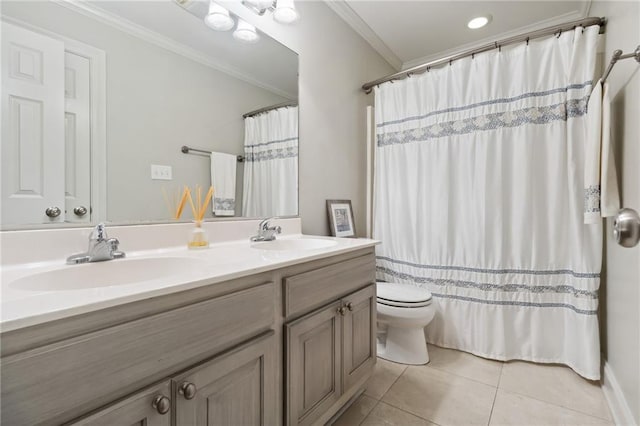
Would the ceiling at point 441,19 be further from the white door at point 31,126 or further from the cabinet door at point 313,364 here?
the cabinet door at point 313,364

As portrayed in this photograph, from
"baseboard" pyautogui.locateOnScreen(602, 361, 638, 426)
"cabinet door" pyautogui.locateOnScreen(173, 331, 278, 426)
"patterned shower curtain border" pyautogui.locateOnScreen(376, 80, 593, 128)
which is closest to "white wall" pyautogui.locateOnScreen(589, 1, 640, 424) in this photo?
"baseboard" pyautogui.locateOnScreen(602, 361, 638, 426)

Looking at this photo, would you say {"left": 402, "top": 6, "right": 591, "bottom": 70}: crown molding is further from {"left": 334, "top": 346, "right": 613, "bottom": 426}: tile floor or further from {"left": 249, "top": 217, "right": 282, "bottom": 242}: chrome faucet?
{"left": 334, "top": 346, "right": 613, "bottom": 426}: tile floor

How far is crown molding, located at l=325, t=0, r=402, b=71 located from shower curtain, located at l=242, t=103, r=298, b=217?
89 centimetres

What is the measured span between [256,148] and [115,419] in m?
1.25

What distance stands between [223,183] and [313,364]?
909 millimetres

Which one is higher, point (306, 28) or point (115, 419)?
point (306, 28)

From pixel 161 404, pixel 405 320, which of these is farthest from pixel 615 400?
pixel 161 404

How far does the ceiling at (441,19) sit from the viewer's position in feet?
6.55

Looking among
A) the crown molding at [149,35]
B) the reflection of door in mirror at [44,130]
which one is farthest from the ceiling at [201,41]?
the reflection of door in mirror at [44,130]

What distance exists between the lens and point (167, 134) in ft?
3.91

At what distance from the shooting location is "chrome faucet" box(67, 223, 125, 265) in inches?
35.4

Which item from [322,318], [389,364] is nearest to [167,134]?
[322,318]

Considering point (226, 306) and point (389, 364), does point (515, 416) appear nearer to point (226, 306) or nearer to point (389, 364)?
point (389, 364)

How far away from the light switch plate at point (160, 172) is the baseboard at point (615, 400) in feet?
7.00
